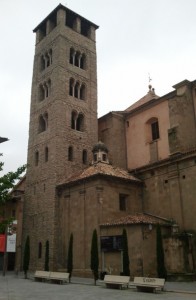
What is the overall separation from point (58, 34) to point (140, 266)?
25715 millimetres

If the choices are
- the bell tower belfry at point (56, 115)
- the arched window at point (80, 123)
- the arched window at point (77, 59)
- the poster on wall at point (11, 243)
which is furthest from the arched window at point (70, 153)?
the arched window at point (77, 59)

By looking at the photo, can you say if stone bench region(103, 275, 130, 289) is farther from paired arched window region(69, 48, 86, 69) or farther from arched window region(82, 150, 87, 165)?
paired arched window region(69, 48, 86, 69)

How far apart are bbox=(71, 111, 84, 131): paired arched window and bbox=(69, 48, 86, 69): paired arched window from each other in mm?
6094

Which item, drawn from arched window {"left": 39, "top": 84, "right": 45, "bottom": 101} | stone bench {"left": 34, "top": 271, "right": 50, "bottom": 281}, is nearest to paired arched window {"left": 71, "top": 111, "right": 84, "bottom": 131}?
arched window {"left": 39, "top": 84, "right": 45, "bottom": 101}

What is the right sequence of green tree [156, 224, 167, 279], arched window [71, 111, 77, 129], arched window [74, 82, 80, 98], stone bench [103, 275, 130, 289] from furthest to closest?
arched window [74, 82, 80, 98] < arched window [71, 111, 77, 129] < green tree [156, 224, 167, 279] < stone bench [103, 275, 130, 289]

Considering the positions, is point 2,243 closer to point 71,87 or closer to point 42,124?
point 42,124

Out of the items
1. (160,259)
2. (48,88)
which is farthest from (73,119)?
(160,259)

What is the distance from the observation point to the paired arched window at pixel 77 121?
1420 inches

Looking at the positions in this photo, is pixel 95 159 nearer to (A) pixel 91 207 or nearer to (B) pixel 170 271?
(A) pixel 91 207

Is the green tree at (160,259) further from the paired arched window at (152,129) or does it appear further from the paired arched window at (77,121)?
the paired arched window at (77,121)

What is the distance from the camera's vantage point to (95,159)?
1319 inches

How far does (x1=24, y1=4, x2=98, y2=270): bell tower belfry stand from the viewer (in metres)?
32.5

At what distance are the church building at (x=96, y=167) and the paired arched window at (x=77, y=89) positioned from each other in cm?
11

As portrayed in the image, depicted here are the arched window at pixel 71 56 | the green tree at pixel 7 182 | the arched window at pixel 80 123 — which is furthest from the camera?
the arched window at pixel 71 56
